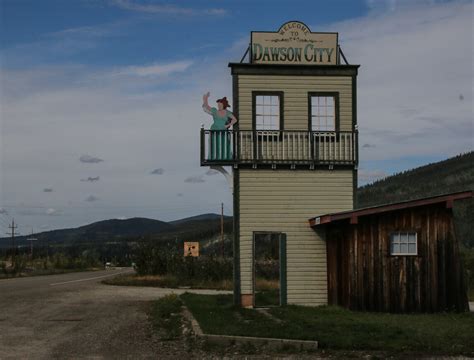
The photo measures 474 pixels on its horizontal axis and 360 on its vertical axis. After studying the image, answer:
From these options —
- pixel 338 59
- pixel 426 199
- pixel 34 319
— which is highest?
pixel 338 59

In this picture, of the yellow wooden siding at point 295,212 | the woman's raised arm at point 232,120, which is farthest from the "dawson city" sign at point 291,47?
the yellow wooden siding at point 295,212

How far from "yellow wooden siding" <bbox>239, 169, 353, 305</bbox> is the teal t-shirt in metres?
1.39

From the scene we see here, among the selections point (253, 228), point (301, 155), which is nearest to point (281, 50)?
point (301, 155)

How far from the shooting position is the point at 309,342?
41.3ft

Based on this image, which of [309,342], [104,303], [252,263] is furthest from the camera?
[104,303]

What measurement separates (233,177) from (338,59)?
15.5 feet

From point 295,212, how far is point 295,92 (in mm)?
3474

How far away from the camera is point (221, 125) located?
20781mm

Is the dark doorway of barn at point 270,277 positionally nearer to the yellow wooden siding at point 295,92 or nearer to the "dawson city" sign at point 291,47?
the yellow wooden siding at point 295,92

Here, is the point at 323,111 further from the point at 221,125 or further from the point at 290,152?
the point at 221,125

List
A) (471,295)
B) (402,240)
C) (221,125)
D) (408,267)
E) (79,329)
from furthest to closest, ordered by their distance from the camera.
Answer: (471,295)
(221,125)
(402,240)
(408,267)
(79,329)

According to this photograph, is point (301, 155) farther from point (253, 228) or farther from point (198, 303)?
point (198, 303)

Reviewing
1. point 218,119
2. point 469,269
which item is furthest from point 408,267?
point 469,269

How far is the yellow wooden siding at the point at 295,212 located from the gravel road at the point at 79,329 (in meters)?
3.99
